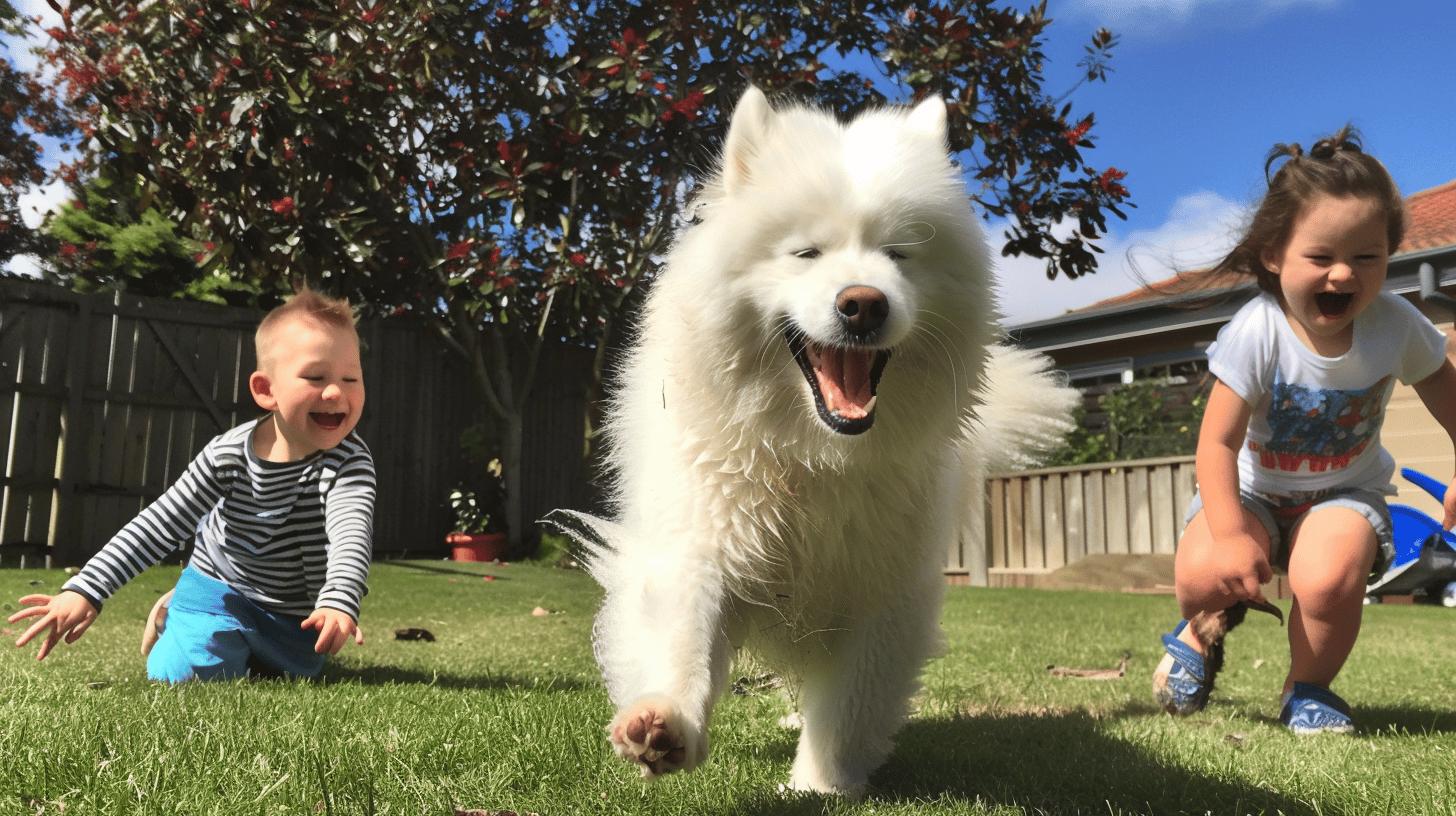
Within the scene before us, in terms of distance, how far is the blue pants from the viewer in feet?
11.6

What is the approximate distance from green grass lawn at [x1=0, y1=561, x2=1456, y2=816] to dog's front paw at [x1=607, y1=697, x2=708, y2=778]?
0.15 m

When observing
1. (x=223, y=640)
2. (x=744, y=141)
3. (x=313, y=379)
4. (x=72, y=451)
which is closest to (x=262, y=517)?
(x=223, y=640)

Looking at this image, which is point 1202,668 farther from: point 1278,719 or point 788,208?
point 788,208

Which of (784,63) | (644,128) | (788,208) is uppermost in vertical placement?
(784,63)

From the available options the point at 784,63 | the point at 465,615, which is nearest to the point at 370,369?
the point at 784,63

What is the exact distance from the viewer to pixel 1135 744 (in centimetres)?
288

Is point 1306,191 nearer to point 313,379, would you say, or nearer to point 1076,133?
point 313,379

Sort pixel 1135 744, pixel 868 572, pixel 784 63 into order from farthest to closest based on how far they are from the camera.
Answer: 1. pixel 784 63
2. pixel 1135 744
3. pixel 868 572

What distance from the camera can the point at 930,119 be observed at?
2.62 metres

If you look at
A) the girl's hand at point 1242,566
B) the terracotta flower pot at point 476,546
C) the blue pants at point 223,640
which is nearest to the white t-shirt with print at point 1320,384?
the girl's hand at point 1242,566

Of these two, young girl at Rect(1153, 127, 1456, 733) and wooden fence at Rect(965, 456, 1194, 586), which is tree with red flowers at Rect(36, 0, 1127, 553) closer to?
wooden fence at Rect(965, 456, 1194, 586)

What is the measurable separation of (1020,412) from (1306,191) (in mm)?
1060

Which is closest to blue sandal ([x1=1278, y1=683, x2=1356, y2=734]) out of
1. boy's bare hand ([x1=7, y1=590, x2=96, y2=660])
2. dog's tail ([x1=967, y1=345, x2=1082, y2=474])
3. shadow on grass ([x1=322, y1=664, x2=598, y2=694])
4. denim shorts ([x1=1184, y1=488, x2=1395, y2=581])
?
denim shorts ([x1=1184, y1=488, x2=1395, y2=581])

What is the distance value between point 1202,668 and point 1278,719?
31 centimetres
